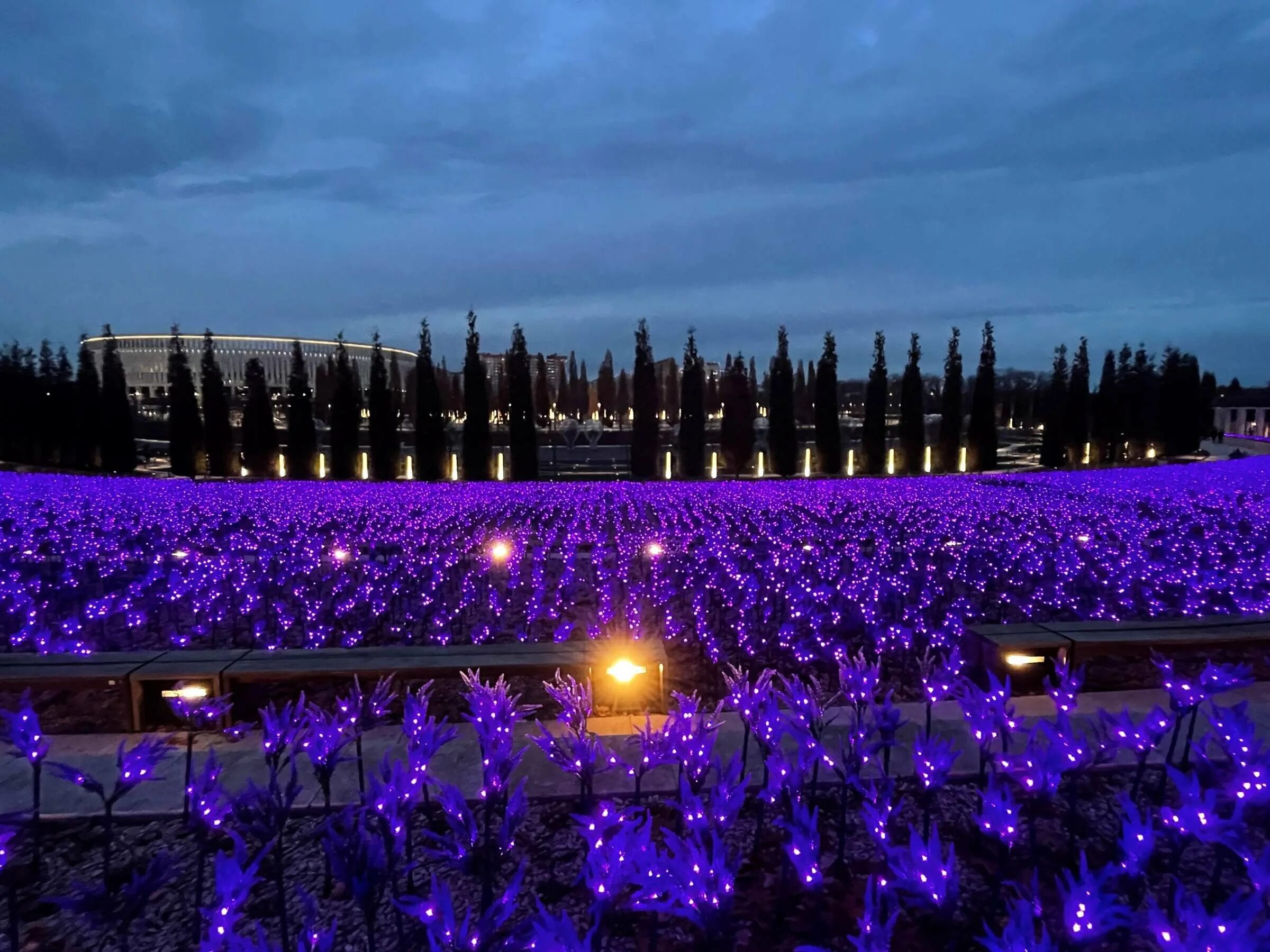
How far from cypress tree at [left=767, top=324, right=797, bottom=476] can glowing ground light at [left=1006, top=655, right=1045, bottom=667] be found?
934 inches

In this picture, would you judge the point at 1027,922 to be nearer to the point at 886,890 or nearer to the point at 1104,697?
the point at 886,890

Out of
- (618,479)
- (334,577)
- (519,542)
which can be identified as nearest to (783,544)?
(519,542)

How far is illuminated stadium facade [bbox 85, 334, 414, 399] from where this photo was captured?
112625mm

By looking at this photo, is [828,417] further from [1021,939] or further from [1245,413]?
[1245,413]

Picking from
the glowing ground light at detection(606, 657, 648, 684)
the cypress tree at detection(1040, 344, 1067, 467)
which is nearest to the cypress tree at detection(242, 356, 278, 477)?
the glowing ground light at detection(606, 657, 648, 684)

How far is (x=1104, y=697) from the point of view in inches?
228

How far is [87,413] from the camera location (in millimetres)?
31938

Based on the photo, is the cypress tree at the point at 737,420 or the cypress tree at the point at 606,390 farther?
the cypress tree at the point at 606,390

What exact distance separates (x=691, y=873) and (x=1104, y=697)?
4.90 meters

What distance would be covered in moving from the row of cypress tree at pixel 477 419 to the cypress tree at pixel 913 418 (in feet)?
0.18

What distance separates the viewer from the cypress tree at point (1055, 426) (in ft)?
108

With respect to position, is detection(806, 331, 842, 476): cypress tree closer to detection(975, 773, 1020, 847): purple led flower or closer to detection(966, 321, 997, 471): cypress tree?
detection(966, 321, 997, 471): cypress tree

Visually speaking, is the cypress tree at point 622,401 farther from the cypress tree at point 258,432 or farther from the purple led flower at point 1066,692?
the purple led flower at point 1066,692

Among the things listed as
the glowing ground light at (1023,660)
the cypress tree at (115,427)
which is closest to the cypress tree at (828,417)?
the glowing ground light at (1023,660)
